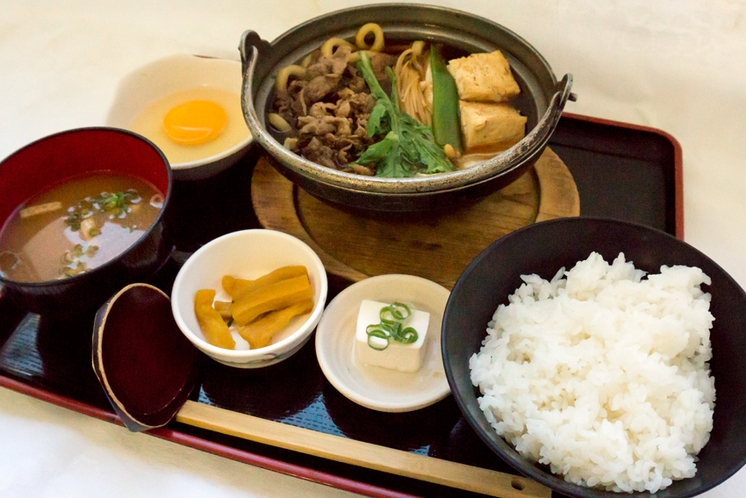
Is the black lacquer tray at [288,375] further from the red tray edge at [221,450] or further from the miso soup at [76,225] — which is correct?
the miso soup at [76,225]

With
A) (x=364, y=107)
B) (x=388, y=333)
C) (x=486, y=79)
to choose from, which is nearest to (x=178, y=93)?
(x=364, y=107)

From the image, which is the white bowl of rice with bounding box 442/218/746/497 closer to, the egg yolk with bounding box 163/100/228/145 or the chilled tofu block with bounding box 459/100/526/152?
the chilled tofu block with bounding box 459/100/526/152

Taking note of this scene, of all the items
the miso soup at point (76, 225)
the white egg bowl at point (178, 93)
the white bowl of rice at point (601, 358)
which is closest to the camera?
the white bowl of rice at point (601, 358)

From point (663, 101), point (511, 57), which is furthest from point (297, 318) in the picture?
point (663, 101)

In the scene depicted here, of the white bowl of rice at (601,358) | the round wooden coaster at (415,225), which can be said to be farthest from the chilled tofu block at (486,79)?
the white bowl of rice at (601,358)

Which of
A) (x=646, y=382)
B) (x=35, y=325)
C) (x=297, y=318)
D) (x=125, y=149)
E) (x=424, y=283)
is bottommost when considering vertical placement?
(x=35, y=325)

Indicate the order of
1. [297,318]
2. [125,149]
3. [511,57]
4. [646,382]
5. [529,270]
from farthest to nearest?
[511,57] < [125,149] < [297,318] < [529,270] < [646,382]

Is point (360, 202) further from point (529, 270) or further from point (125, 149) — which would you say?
point (125, 149)
